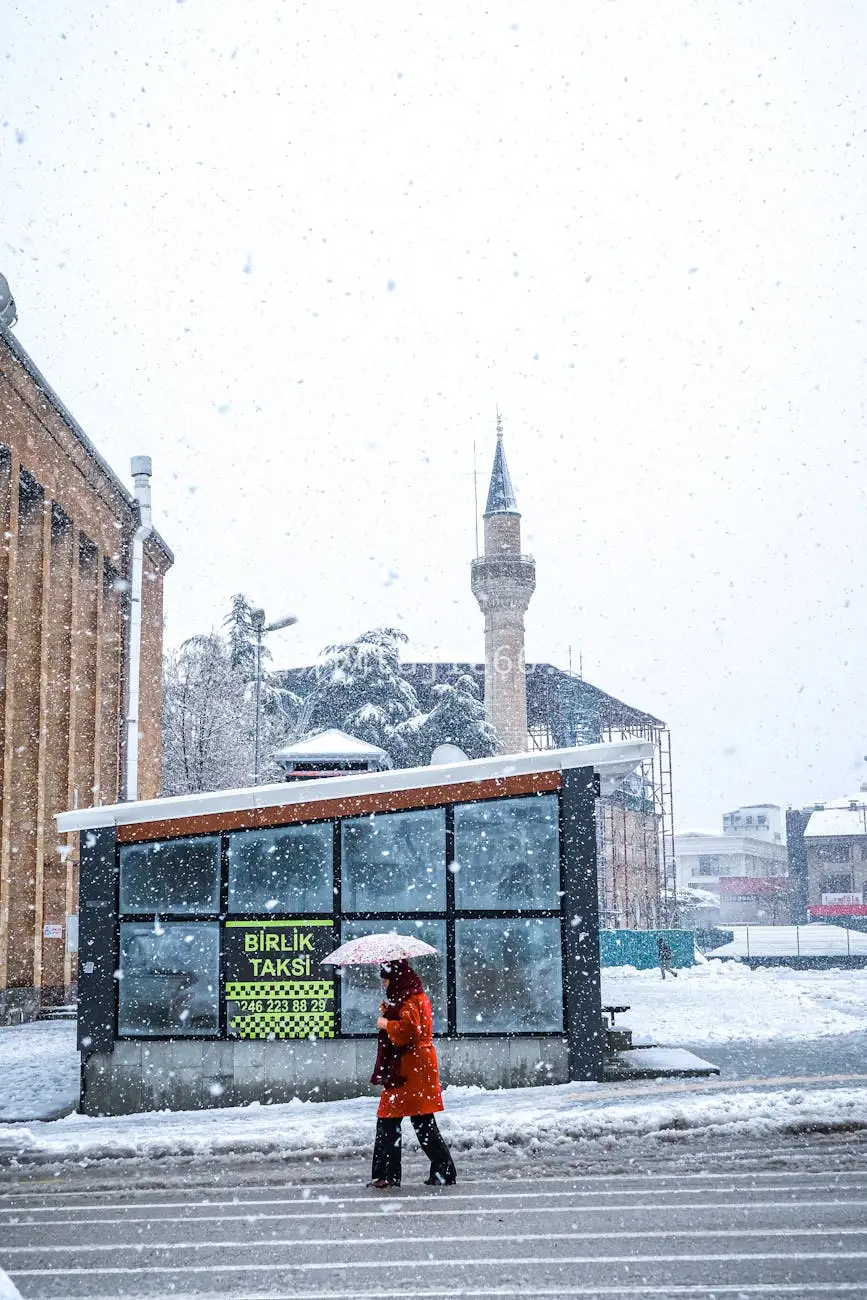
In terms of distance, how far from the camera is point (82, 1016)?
42.7 feet

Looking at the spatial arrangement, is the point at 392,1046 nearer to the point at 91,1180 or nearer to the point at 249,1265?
the point at 249,1265

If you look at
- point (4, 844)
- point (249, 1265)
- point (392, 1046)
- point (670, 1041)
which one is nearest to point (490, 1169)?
point (392, 1046)

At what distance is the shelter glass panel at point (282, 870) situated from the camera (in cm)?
1314

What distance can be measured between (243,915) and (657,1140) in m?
4.81

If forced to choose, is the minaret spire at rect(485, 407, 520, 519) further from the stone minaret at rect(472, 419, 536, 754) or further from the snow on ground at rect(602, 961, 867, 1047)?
the snow on ground at rect(602, 961, 867, 1047)

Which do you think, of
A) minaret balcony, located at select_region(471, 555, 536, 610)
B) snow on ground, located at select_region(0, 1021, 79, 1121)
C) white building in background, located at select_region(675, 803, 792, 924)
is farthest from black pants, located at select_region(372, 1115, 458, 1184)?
white building in background, located at select_region(675, 803, 792, 924)

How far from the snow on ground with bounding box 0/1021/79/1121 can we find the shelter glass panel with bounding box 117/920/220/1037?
1.23 metres

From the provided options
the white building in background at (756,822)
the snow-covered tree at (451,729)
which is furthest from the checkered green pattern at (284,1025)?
the white building in background at (756,822)

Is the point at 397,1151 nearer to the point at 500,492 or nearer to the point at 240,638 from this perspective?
the point at 240,638

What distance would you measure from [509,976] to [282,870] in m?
2.56

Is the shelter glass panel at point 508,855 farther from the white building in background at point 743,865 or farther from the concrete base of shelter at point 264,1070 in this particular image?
the white building in background at point 743,865

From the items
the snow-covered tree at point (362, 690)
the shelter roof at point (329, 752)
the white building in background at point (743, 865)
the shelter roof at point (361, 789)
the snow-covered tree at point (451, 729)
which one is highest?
the snow-covered tree at point (362, 690)

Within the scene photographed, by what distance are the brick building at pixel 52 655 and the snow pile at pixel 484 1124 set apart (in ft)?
31.4

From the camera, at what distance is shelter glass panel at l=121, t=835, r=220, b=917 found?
516 inches
